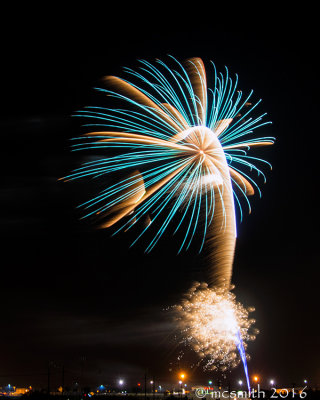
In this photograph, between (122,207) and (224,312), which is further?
(224,312)

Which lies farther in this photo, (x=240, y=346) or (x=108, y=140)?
(x=240, y=346)

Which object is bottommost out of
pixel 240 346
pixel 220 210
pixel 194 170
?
pixel 240 346

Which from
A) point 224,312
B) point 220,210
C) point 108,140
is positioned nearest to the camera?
point 108,140

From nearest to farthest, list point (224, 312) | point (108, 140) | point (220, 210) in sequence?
1. point (108, 140)
2. point (220, 210)
3. point (224, 312)

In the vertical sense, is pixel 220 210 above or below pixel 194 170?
below

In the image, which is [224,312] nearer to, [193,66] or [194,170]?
[194,170]

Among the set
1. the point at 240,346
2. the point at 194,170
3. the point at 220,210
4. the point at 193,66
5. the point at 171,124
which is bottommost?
Result: the point at 240,346

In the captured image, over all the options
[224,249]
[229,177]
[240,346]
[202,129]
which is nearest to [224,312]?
[240,346]

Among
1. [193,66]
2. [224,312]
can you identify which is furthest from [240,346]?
[193,66]

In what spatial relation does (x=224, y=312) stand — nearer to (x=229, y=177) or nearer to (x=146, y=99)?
(x=229, y=177)
